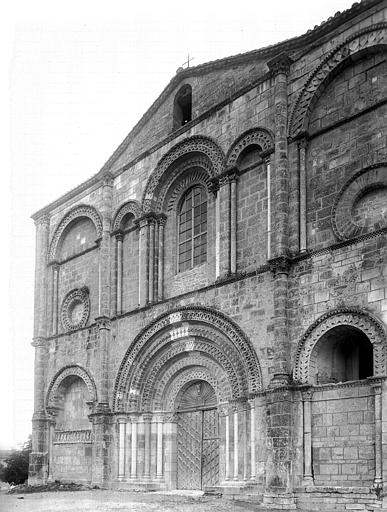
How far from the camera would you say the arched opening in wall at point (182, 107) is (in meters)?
19.9

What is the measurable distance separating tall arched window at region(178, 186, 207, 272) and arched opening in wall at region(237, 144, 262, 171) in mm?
1714

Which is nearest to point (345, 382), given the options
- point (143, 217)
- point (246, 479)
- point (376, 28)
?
point (246, 479)

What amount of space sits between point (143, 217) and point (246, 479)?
294 inches

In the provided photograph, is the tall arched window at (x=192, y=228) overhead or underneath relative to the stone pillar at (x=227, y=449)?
overhead

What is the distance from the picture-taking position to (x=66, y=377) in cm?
2158

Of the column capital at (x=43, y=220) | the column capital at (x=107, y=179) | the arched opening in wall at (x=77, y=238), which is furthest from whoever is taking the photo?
the column capital at (x=43, y=220)

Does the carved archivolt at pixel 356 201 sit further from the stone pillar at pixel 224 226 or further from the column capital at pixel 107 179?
the column capital at pixel 107 179

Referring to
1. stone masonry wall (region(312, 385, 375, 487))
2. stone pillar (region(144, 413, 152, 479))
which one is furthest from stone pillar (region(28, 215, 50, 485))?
stone masonry wall (region(312, 385, 375, 487))

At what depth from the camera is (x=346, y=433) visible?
13.3m

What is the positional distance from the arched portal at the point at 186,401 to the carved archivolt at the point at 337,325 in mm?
1341

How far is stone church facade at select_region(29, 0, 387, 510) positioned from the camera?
45.0ft

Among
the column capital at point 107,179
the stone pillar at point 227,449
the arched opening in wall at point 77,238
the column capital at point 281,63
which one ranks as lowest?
the stone pillar at point 227,449

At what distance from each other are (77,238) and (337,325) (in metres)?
11.2

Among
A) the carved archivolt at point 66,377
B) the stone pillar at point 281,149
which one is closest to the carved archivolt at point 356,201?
the stone pillar at point 281,149
